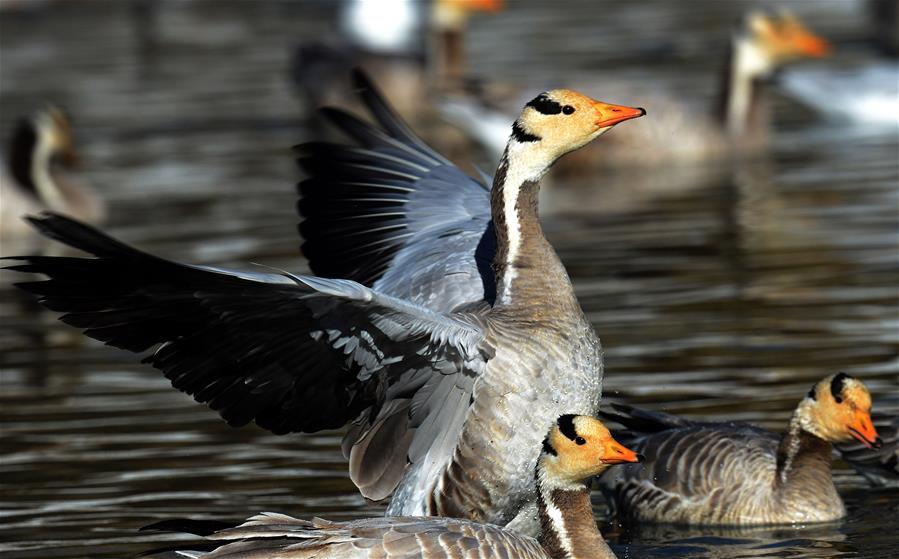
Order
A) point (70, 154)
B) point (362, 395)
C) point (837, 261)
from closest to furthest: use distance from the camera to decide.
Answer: point (362, 395) < point (837, 261) < point (70, 154)

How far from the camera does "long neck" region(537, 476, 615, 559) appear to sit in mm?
6840

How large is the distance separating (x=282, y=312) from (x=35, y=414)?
4045 millimetres

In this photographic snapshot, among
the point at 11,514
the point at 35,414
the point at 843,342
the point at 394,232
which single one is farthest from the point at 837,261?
the point at 11,514

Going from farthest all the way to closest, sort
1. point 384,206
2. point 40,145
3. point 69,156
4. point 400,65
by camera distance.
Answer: point 400,65 < point 69,156 < point 40,145 < point 384,206

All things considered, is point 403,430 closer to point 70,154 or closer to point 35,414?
Result: point 35,414

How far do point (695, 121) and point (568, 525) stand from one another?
464 inches

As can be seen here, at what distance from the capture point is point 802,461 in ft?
27.3

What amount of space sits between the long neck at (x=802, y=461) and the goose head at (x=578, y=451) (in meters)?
1.64

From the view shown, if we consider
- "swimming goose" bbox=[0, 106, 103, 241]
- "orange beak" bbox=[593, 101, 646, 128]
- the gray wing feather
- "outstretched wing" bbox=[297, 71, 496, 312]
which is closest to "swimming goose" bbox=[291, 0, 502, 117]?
"swimming goose" bbox=[0, 106, 103, 241]

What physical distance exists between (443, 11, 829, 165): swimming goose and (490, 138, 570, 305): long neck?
1008 cm

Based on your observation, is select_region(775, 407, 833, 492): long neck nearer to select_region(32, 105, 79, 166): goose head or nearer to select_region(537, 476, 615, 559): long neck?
select_region(537, 476, 615, 559): long neck

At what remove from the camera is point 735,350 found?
10.9 m

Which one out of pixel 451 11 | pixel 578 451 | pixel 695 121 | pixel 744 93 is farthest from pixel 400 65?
pixel 578 451

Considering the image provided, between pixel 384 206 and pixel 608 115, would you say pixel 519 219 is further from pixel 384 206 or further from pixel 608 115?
pixel 384 206
